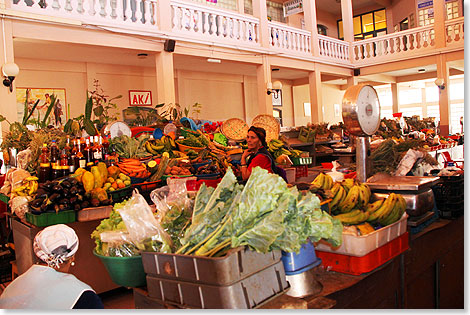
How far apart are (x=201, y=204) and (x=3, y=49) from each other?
671 cm

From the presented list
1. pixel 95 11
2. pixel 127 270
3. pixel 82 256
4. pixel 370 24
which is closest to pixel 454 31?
pixel 370 24

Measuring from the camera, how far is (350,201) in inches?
91.0

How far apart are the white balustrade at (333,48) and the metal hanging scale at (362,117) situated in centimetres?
1094

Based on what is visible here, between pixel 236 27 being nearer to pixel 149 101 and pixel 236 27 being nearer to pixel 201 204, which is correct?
pixel 149 101

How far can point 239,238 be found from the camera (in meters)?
1.41

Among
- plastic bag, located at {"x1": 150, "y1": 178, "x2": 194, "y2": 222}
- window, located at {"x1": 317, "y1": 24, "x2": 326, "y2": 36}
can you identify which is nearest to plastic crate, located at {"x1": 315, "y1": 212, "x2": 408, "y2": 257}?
plastic bag, located at {"x1": 150, "y1": 178, "x2": 194, "y2": 222}

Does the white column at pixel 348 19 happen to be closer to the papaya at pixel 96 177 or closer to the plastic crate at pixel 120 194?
the plastic crate at pixel 120 194

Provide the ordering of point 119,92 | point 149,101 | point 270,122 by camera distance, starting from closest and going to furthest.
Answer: point 270,122 < point 119,92 < point 149,101

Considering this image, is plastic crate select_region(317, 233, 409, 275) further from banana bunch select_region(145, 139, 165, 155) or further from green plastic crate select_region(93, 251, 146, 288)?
banana bunch select_region(145, 139, 165, 155)

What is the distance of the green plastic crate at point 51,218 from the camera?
3.32 m

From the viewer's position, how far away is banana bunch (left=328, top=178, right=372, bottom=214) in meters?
2.29

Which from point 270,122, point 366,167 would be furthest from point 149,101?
point 366,167

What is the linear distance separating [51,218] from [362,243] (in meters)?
2.56

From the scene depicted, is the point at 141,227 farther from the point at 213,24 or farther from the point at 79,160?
the point at 213,24
